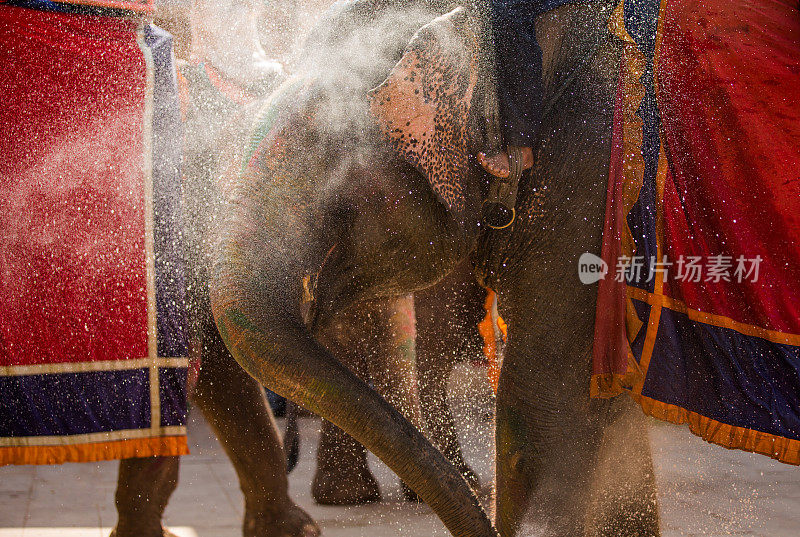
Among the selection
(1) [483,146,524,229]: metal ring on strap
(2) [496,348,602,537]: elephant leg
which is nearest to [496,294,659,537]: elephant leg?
(2) [496,348,602,537]: elephant leg

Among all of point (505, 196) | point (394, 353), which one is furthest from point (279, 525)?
point (505, 196)

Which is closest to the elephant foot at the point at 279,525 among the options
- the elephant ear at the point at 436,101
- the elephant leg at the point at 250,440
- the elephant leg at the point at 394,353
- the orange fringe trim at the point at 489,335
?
the elephant leg at the point at 250,440

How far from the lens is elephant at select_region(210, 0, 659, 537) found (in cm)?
100

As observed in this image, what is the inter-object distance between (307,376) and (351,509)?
0.96 meters

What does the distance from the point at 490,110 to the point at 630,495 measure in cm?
84

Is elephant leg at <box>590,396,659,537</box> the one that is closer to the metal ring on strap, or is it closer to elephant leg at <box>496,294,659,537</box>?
elephant leg at <box>496,294,659,537</box>

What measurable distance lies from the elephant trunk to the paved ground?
0.71 metres

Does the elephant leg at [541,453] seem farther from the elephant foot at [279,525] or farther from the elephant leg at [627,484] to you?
the elephant foot at [279,525]

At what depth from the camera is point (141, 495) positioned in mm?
1506

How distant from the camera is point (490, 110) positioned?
1198 millimetres

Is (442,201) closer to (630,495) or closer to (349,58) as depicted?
(349,58)

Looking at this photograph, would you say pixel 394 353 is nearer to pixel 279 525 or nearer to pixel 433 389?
pixel 433 389

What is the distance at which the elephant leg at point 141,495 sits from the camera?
4.94ft

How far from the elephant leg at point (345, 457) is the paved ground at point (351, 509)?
36mm
